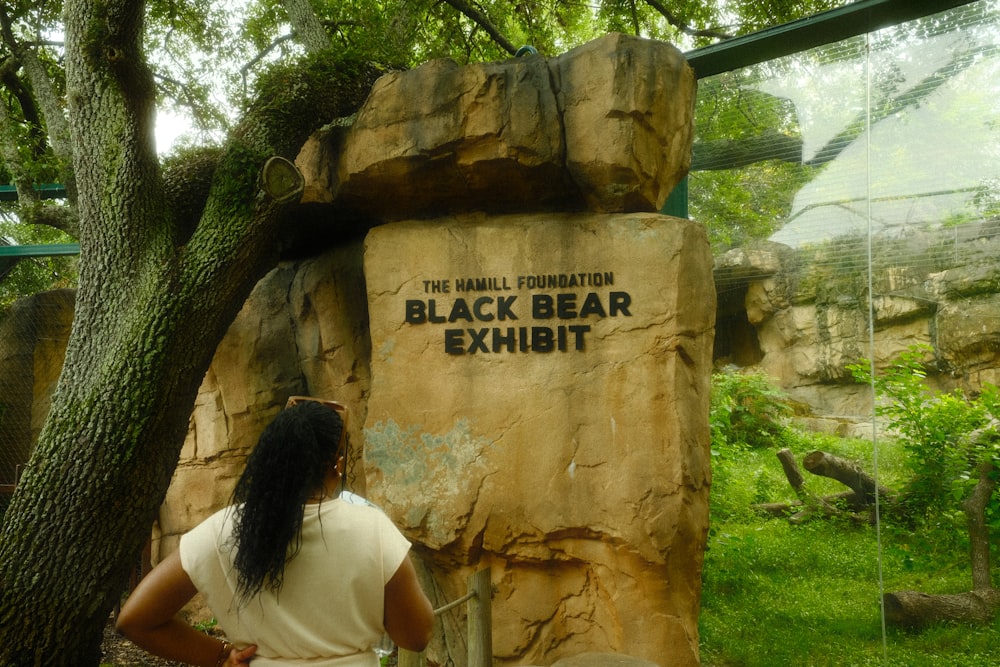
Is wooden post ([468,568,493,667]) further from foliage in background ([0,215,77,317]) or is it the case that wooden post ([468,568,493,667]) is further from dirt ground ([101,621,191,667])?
foliage in background ([0,215,77,317])

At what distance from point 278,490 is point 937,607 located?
4821mm

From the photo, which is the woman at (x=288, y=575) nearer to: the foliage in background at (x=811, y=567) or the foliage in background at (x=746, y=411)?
the foliage in background at (x=811, y=567)

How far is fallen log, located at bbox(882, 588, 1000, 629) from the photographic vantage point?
498cm

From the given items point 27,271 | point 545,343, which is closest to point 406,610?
point 545,343

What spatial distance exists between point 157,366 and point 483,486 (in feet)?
6.49

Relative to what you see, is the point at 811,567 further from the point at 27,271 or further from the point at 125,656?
the point at 27,271

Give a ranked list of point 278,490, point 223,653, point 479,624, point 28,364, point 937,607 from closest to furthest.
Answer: point 278,490 < point 223,653 < point 479,624 < point 937,607 < point 28,364

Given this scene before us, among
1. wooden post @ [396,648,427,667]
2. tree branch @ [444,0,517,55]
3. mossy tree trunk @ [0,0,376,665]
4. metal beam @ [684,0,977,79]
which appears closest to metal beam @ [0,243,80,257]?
mossy tree trunk @ [0,0,376,665]

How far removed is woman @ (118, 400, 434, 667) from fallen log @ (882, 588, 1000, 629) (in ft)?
14.4

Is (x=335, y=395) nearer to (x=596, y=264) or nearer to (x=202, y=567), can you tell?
(x=596, y=264)

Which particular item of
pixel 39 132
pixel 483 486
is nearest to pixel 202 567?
pixel 483 486

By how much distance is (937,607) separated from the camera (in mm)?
5098

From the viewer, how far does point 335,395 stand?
20.0ft

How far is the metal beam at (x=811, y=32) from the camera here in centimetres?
523
